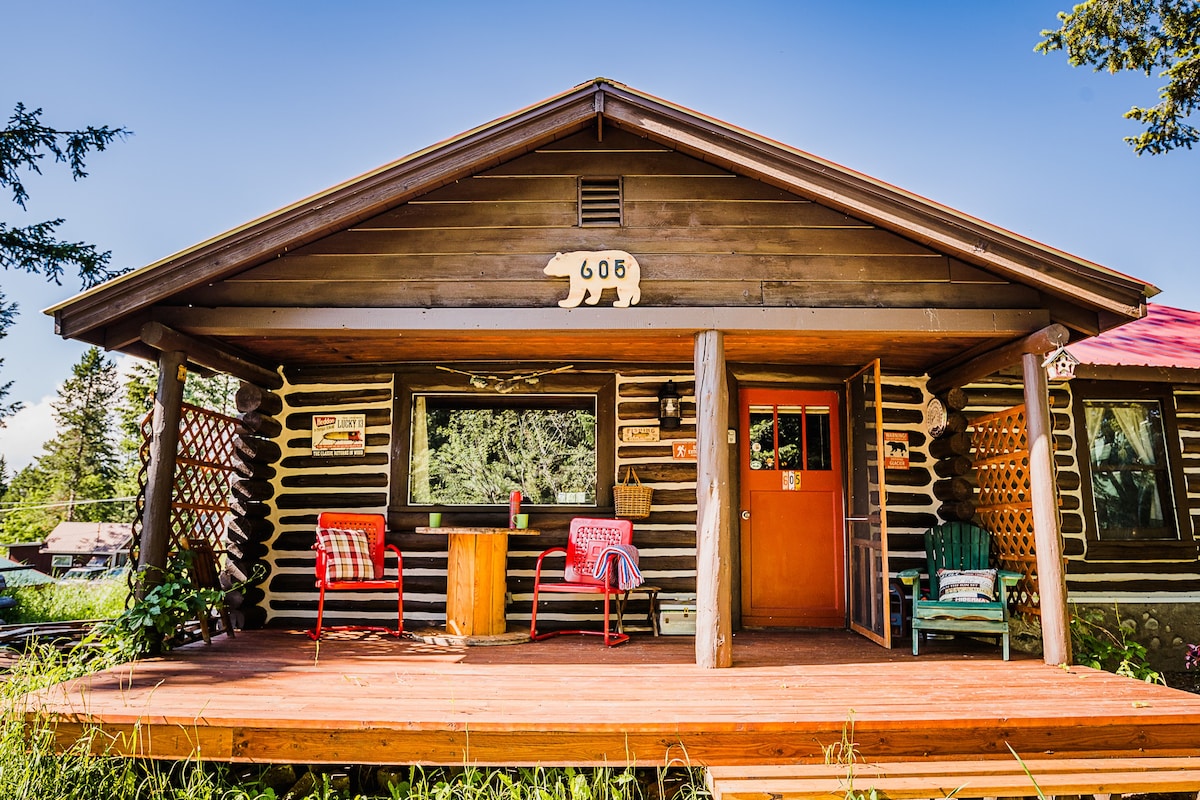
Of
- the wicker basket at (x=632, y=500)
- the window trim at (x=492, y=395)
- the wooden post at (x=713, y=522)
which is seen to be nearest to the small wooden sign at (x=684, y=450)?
the wicker basket at (x=632, y=500)

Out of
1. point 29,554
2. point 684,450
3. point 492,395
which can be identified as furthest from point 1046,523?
point 29,554

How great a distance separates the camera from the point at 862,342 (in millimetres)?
5777

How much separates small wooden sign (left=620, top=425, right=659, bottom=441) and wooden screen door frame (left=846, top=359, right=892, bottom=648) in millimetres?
1743

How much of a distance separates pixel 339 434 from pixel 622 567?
3.05 m

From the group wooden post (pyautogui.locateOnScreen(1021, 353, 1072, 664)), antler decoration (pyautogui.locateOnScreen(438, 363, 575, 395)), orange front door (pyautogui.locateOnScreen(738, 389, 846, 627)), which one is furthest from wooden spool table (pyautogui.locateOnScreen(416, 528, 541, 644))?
wooden post (pyautogui.locateOnScreen(1021, 353, 1072, 664))

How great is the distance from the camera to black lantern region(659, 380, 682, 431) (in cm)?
673

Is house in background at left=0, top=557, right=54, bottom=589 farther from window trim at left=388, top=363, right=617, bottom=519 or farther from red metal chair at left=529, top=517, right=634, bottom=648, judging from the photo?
red metal chair at left=529, top=517, right=634, bottom=648

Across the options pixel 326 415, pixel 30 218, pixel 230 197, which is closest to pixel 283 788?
pixel 326 415

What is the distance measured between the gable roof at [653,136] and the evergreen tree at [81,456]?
24.7 meters

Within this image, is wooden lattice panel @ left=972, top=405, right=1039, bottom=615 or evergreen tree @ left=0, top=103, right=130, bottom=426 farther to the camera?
evergreen tree @ left=0, top=103, right=130, bottom=426

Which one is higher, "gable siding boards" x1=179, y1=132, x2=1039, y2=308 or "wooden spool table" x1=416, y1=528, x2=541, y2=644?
"gable siding boards" x1=179, y1=132, x2=1039, y2=308

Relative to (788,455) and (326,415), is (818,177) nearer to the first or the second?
(788,455)

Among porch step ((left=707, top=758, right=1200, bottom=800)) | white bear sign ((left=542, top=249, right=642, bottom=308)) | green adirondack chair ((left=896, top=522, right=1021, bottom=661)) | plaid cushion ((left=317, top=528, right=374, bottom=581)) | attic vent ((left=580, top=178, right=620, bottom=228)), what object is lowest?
porch step ((left=707, top=758, right=1200, bottom=800))

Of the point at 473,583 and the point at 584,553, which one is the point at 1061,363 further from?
the point at 473,583
